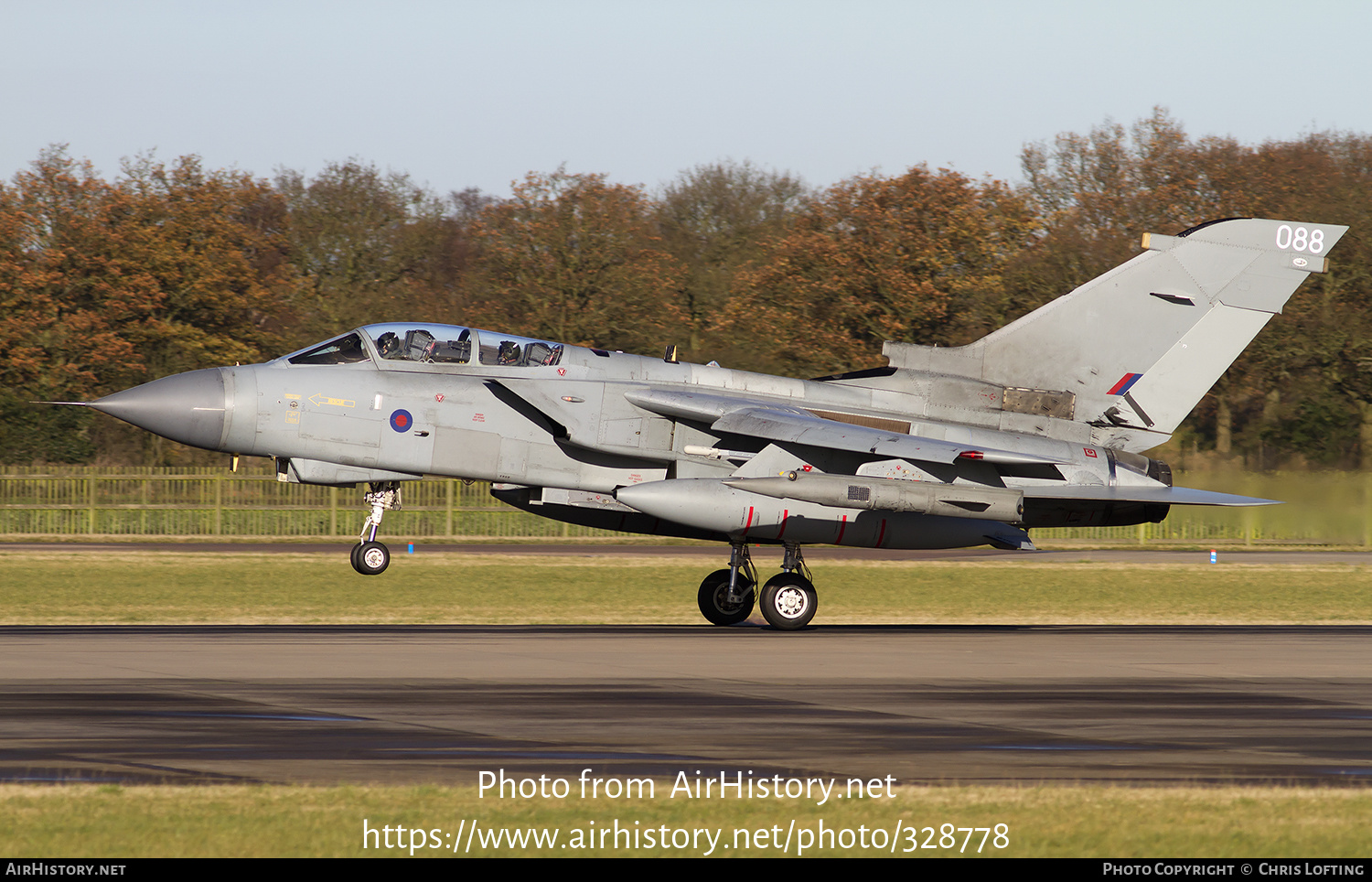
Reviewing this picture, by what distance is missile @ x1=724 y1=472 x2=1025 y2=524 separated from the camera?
18.1m

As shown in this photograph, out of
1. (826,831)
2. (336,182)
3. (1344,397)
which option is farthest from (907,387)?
(336,182)

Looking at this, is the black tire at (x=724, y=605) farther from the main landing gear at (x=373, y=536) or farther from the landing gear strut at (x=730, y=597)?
the main landing gear at (x=373, y=536)

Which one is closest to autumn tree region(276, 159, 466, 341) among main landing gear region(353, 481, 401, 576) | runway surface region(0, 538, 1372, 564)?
runway surface region(0, 538, 1372, 564)

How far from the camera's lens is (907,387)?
2005cm

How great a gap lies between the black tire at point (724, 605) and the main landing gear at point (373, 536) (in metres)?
4.35

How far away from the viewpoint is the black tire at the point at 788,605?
62.9ft

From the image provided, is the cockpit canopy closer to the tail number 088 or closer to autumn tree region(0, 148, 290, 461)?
the tail number 088

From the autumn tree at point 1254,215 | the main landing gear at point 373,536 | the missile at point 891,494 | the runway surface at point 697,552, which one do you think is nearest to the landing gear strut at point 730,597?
the missile at point 891,494

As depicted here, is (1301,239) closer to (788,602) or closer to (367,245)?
(788,602)

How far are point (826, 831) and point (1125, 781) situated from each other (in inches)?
94.6

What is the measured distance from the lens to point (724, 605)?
2019cm

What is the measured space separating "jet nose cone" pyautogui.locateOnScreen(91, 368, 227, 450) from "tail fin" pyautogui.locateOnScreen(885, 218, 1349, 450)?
8.97 metres

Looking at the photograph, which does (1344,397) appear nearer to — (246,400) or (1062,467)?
(1062,467)

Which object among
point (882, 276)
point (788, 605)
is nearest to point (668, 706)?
point (788, 605)
